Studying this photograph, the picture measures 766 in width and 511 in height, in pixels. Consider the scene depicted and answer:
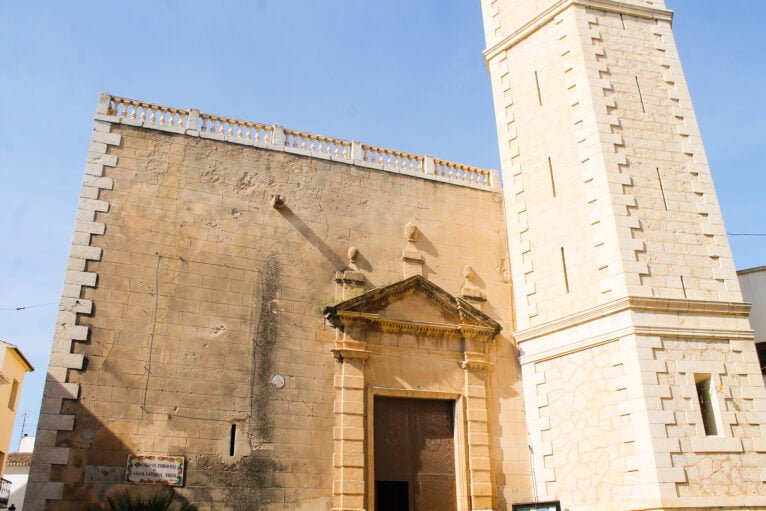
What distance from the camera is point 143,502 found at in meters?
9.30

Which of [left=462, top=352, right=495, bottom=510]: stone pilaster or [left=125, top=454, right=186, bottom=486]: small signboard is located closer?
[left=125, top=454, right=186, bottom=486]: small signboard

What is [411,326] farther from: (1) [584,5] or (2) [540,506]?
(1) [584,5]

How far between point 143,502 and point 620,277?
7.64m

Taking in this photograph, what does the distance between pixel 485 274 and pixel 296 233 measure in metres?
3.75

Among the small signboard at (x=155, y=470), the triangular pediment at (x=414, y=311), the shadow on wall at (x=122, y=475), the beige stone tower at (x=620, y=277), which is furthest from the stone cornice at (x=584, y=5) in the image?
the small signboard at (x=155, y=470)

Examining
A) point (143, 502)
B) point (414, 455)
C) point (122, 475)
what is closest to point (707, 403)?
point (414, 455)

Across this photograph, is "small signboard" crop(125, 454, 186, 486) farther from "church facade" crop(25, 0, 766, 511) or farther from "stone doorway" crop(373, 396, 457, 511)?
"stone doorway" crop(373, 396, 457, 511)

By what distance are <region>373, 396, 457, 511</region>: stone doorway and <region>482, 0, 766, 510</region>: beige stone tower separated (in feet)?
4.90

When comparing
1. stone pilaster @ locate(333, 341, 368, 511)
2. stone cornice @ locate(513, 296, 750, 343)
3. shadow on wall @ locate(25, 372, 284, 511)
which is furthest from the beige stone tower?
shadow on wall @ locate(25, 372, 284, 511)

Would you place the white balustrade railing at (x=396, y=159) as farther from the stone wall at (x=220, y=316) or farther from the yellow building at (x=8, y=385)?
the yellow building at (x=8, y=385)

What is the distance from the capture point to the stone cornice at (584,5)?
12.6m

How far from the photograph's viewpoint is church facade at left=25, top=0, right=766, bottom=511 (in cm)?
956

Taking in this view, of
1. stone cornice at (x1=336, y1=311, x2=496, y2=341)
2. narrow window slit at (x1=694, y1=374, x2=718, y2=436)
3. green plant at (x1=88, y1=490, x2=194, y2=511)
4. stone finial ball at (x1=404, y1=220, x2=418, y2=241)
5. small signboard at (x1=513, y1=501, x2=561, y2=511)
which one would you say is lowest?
small signboard at (x1=513, y1=501, x2=561, y2=511)

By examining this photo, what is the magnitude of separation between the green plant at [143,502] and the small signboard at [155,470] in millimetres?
167
